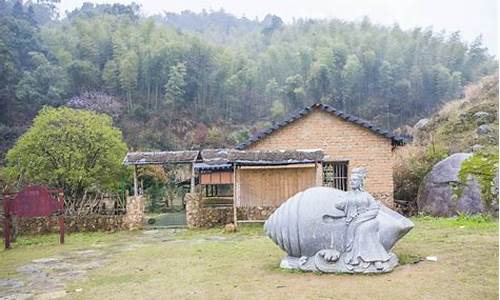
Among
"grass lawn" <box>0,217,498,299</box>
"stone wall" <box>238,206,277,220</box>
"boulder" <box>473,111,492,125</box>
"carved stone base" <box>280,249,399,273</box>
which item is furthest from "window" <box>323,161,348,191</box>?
"carved stone base" <box>280,249,399,273</box>

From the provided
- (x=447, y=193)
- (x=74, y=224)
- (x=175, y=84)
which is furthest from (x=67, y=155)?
(x=175, y=84)

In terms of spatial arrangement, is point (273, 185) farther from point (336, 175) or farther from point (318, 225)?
point (318, 225)

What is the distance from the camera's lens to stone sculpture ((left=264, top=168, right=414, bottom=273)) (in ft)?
22.8

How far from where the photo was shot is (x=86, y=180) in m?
15.9

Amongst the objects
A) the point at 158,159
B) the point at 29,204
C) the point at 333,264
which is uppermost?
the point at 158,159

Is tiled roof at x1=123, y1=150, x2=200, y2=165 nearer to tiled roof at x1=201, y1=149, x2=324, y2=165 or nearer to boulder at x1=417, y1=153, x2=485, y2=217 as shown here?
tiled roof at x1=201, y1=149, x2=324, y2=165

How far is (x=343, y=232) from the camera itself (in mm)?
7047

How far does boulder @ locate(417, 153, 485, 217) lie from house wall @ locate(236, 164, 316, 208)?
333 centimetres

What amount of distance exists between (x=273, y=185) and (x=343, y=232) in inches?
289

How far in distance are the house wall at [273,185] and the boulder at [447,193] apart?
333 cm

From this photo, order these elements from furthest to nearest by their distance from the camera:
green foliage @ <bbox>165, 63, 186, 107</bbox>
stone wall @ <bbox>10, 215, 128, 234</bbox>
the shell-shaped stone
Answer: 1. green foliage @ <bbox>165, 63, 186, 107</bbox>
2. stone wall @ <bbox>10, 215, 128, 234</bbox>
3. the shell-shaped stone

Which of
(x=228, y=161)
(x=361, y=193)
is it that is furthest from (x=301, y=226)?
(x=228, y=161)

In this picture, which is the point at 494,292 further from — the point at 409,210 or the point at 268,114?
the point at 268,114

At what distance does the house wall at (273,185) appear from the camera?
14.3m
